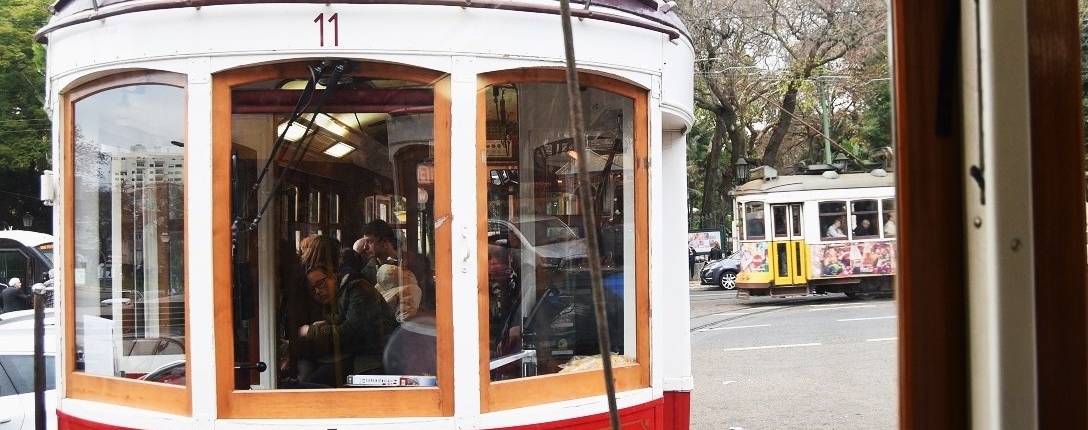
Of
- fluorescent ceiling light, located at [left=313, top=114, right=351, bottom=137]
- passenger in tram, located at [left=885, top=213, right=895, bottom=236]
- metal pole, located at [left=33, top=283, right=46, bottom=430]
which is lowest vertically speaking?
metal pole, located at [left=33, top=283, right=46, bottom=430]

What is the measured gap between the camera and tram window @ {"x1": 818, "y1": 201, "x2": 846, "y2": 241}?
16.5m

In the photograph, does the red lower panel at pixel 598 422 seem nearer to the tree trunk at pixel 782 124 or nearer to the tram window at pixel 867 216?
the tram window at pixel 867 216

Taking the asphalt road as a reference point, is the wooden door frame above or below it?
above

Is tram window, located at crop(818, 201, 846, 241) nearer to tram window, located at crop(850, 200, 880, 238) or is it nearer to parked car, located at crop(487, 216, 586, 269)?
tram window, located at crop(850, 200, 880, 238)

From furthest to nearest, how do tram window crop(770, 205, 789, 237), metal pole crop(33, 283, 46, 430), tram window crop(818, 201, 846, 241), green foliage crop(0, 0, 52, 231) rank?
green foliage crop(0, 0, 52, 231)
tram window crop(770, 205, 789, 237)
tram window crop(818, 201, 846, 241)
metal pole crop(33, 283, 46, 430)

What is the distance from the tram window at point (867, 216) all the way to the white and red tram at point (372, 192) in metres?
0.83

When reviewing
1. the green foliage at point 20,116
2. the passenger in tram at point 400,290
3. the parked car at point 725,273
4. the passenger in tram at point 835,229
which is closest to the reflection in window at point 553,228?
the passenger in tram at point 400,290

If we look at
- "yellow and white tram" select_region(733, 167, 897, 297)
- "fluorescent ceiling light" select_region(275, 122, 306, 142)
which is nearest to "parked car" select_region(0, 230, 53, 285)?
"fluorescent ceiling light" select_region(275, 122, 306, 142)

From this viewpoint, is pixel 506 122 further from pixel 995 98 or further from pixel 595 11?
pixel 995 98

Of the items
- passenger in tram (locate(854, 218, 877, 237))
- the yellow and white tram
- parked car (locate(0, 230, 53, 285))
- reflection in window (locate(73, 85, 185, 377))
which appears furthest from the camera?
the yellow and white tram

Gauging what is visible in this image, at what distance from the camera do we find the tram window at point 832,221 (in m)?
16.5

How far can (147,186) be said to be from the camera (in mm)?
3064

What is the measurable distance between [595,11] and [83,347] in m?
2.04

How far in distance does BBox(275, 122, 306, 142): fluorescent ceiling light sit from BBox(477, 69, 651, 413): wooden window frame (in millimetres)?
667
